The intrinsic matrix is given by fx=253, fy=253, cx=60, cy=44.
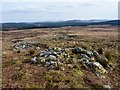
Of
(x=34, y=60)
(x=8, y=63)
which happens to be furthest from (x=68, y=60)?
(x=8, y=63)

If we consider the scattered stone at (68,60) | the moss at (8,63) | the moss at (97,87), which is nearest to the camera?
the moss at (97,87)

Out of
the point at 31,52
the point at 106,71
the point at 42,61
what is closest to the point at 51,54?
the point at 42,61

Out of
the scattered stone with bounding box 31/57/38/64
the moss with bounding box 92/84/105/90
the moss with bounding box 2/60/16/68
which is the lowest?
the moss with bounding box 92/84/105/90

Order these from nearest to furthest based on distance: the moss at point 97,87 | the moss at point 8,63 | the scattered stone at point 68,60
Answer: the moss at point 97,87, the scattered stone at point 68,60, the moss at point 8,63

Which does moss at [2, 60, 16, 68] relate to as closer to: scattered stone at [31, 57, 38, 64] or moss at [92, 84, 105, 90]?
scattered stone at [31, 57, 38, 64]

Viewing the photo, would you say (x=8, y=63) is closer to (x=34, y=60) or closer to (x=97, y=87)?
(x=34, y=60)

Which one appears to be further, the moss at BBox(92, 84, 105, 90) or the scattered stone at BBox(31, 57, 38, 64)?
the scattered stone at BBox(31, 57, 38, 64)

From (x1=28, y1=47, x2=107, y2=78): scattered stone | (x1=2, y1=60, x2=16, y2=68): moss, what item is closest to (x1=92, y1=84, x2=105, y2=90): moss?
(x1=28, y1=47, x2=107, y2=78): scattered stone

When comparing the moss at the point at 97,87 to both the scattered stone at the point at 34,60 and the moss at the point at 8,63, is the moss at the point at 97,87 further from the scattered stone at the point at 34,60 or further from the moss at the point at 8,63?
the moss at the point at 8,63

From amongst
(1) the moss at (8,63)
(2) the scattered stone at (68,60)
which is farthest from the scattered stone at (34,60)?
(1) the moss at (8,63)

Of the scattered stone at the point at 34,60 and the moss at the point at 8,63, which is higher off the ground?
the scattered stone at the point at 34,60

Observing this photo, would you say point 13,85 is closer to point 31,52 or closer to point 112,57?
point 31,52
